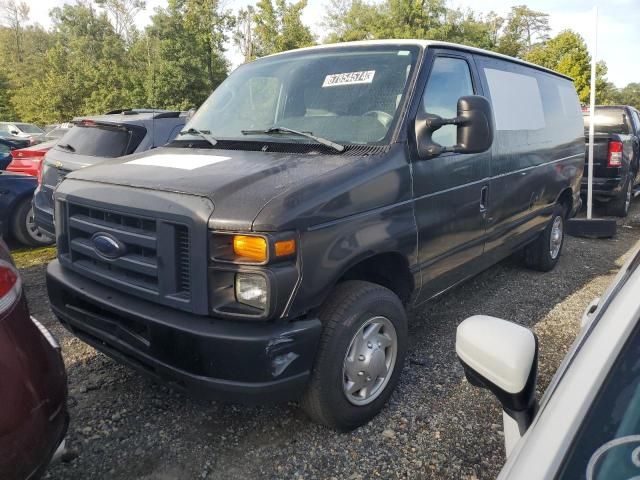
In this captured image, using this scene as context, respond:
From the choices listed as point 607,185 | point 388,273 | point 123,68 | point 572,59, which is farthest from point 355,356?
point 123,68

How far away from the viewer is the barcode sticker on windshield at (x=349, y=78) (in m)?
3.21

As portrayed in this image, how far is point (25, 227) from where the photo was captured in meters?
6.78

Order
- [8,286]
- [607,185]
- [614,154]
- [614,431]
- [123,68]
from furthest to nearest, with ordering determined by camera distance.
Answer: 1. [123,68]
2. [607,185]
3. [614,154]
4. [8,286]
5. [614,431]

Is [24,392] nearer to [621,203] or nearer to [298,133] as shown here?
[298,133]

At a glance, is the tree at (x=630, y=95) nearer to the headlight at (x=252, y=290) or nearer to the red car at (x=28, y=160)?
the red car at (x=28, y=160)

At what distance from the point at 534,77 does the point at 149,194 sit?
4091 millimetres

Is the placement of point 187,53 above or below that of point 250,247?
above

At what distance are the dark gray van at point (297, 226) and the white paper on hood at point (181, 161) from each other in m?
0.02

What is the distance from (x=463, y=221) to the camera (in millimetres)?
3529

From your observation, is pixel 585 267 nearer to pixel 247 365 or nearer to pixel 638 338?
pixel 247 365

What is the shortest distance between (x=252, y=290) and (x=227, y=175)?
0.64 meters

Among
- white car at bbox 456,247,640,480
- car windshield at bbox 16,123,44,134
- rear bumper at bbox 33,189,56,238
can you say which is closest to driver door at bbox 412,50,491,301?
white car at bbox 456,247,640,480

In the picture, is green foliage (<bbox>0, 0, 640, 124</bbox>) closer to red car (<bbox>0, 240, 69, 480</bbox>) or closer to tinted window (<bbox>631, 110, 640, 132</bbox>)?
tinted window (<bbox>631, 110, 640, 132</bbox>)

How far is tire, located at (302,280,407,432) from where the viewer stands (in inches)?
99.4
